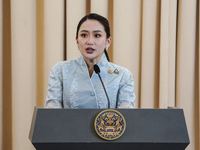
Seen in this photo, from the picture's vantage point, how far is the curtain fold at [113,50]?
1.95m

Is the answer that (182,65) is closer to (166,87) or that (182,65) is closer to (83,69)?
(166,87)

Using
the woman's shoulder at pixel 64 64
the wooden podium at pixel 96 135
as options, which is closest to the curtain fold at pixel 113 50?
the woman's shoulder at pixel 64 64

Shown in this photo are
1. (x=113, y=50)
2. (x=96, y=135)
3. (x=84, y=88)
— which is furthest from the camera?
(x=113, y=50)

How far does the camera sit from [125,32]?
6.57 ft

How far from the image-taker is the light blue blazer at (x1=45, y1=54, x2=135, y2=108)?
3.89 ft

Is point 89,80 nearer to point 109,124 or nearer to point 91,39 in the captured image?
point 91,39

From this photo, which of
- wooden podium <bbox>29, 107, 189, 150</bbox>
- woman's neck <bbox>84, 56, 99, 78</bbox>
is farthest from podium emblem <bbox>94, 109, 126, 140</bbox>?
woman's neck <bbox>84, 56, 99, 78</bbox>

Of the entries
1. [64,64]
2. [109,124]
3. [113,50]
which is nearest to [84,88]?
[64,64]

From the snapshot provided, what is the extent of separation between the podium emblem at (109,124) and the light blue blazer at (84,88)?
35cm

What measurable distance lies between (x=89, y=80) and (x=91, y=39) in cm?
19

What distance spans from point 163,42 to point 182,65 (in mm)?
247

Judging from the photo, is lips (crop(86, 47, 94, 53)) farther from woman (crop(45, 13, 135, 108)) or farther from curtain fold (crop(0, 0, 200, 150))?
curtain fold (crop(0, 0, 200, 150))

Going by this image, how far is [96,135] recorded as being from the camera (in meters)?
0.81

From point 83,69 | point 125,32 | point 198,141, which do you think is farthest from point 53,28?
point 198,141
